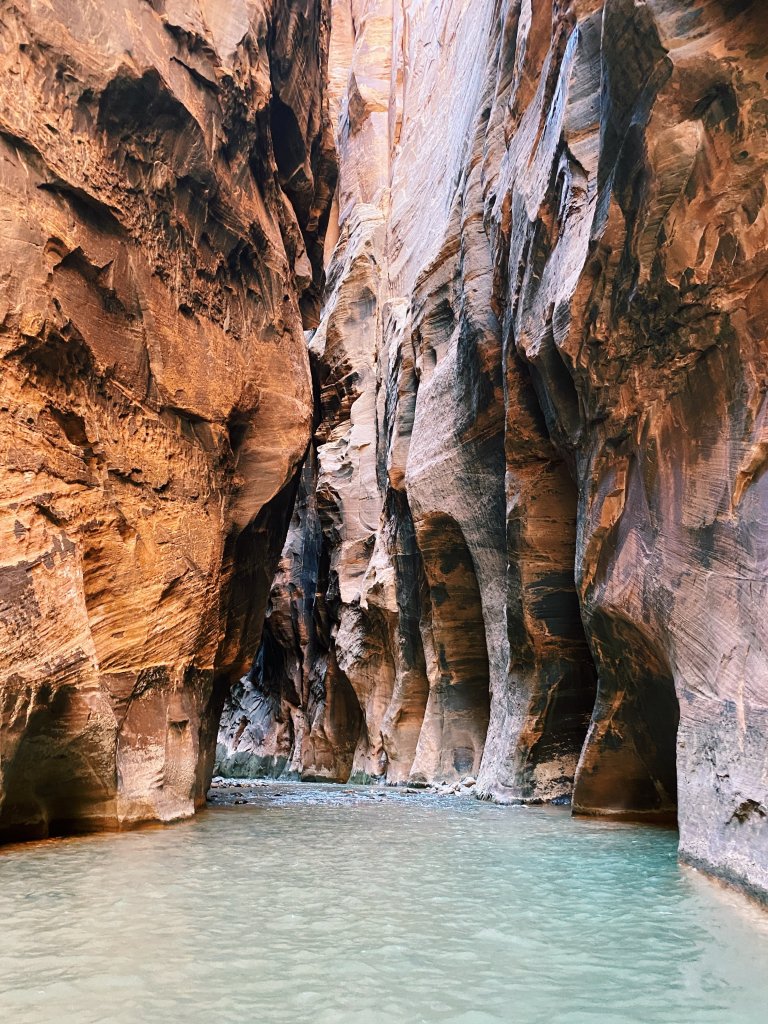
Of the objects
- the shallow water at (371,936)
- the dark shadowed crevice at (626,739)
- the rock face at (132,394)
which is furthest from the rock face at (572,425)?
the rock face at (132,394)

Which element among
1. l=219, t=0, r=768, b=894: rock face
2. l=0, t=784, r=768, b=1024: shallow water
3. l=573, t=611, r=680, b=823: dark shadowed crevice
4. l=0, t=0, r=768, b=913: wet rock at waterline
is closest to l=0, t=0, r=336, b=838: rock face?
l=0, t=0, r=768, b=913: wet rock at waterline

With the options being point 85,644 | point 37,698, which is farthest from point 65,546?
point 37,698

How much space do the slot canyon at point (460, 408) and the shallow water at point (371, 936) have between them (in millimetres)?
283

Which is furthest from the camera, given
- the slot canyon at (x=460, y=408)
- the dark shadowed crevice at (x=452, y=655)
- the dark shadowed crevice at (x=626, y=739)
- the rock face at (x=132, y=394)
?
the dark shadowed crevice at (x=452, y=655)

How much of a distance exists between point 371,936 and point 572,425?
6.85 metres

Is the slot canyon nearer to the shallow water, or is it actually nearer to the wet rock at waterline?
the wet rock at waterline

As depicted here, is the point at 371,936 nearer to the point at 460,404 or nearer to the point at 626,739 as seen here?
the point at 626,739

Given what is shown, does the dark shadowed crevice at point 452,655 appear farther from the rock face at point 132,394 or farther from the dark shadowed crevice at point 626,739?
the dark shadowed crevice at point 626,739

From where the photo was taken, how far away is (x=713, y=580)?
6312mm

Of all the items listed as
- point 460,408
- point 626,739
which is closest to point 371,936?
point 626,739

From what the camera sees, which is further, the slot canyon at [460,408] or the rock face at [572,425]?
the slot canyon at [460,408]

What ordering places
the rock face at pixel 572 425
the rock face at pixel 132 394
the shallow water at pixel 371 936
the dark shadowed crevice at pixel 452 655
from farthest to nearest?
the dark shadowed crevice at pixel 452 655, the rock face at pixel 132 394, the rock face at pixel 572 425, the shallow water at pixel 371 936

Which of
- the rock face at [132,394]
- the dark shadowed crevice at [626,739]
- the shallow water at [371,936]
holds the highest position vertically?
the rock face at [132,394]

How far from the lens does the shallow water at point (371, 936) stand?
282cm
